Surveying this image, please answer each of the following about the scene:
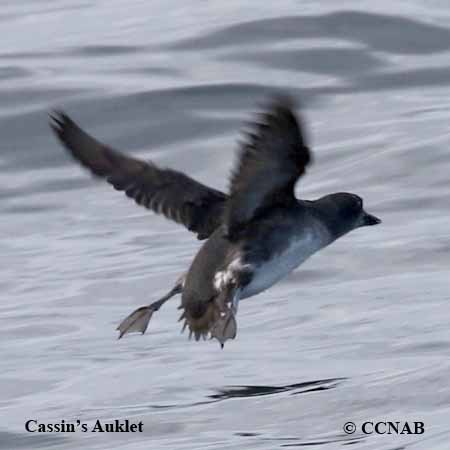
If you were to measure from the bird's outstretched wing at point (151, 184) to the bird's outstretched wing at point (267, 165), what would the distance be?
14.4 inches

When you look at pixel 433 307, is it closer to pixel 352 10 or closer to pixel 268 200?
pixel 268 200

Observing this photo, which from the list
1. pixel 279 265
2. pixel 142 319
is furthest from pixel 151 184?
pixel 279 265

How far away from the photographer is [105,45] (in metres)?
18.3

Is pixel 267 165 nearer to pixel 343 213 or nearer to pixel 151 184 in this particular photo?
pixel 151 184

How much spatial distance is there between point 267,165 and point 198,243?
5.06 metres

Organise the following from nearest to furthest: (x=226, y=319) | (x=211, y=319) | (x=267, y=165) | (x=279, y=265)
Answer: (x=267, y=165) → (x=226, y=319) → (x=211, y=319) → (x=279, y=265)

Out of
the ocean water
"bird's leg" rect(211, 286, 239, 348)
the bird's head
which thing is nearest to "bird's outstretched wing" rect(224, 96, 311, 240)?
"bird's leg" rect(211, 286, 239, 348)

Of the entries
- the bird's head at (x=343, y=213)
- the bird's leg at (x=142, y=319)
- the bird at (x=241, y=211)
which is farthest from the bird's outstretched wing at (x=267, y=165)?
the bird's head at (x=343, y=213)

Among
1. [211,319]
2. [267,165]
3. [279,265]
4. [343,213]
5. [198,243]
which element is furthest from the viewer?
[198,243]

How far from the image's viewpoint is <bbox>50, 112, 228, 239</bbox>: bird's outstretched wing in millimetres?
8859

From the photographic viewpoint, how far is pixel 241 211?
8.38m

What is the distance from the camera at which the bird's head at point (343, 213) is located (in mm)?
9141

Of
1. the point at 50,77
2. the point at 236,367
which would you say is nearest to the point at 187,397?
the point at 236,367

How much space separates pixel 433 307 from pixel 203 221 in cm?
209
